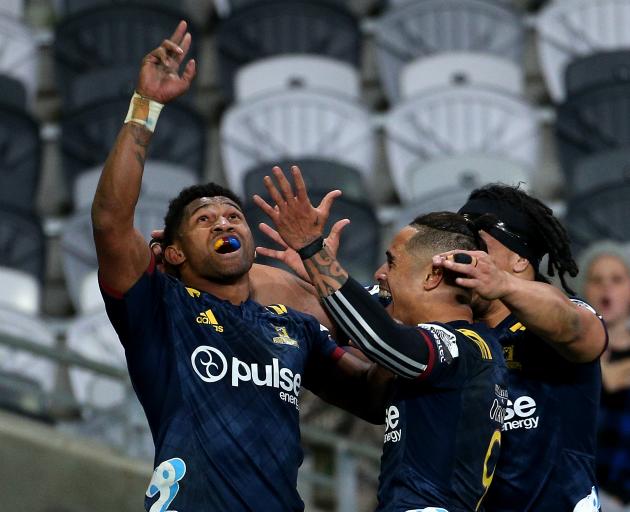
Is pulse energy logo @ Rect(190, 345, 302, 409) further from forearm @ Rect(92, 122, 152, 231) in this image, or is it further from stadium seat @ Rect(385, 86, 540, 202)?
stadium seat @ Rect(385, 86, 540, 202)

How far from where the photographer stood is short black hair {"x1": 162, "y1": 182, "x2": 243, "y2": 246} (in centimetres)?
448

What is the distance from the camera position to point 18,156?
1101 centimetres

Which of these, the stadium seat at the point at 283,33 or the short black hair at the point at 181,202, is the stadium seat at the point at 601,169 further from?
the short black hair at the point at 181,202

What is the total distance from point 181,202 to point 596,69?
6904 millimetres

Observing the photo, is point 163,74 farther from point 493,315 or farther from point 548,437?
point 548,437

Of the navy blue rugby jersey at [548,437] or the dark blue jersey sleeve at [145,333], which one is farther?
the navy blue rugby jersey at [548,437]

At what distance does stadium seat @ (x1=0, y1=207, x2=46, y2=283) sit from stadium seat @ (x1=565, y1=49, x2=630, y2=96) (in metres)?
3.77

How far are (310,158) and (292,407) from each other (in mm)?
6123

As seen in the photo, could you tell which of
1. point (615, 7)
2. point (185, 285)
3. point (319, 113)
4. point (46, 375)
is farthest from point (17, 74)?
point (185, 285)

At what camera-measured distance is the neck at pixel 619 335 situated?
257 inches

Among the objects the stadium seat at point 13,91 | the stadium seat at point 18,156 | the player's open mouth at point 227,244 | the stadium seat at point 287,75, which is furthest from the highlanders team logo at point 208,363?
the stadium seat at point 13,91

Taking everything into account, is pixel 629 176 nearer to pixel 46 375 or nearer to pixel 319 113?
pixel 319 113

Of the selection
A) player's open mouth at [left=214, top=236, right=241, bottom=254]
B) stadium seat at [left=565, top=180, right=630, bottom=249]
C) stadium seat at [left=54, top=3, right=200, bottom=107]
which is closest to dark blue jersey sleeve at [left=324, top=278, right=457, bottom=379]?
player's open mouth at [left=214, top=236, right=241, bottom=254]

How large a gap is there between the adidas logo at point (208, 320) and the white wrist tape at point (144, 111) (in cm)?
53
